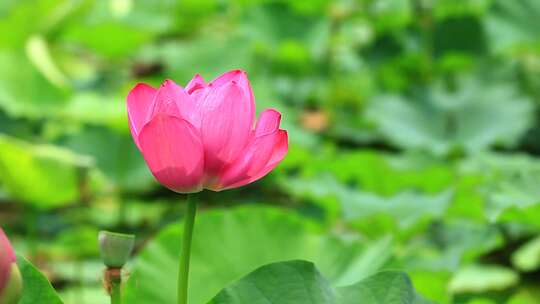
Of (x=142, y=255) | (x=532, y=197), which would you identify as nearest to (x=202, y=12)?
(x=532, y=197)

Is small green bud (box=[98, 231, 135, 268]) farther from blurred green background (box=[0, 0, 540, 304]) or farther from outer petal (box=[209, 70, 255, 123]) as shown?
blurred green background (box=[0, 0, 540, 304])

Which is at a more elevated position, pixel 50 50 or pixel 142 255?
pixel 50 50

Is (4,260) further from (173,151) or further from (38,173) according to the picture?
(38,173)

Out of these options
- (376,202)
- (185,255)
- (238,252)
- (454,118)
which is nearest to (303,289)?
(185,255)

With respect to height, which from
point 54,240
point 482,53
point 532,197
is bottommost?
point 54,240

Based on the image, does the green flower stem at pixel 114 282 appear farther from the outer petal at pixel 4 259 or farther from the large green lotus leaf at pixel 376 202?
the large green lotus leaf at pixel 376 202

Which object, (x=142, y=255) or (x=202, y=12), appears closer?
(x=142, y=255)

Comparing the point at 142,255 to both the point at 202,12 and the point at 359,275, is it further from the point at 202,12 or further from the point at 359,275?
the point at 202,12
